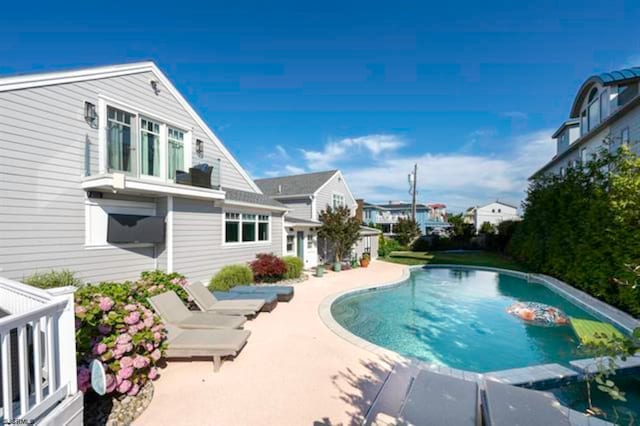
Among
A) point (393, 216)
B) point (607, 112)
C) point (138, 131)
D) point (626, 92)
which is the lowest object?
point (393, 216)

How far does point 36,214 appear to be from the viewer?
312 inches

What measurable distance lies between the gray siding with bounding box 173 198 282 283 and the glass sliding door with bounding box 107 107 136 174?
2.03 metres

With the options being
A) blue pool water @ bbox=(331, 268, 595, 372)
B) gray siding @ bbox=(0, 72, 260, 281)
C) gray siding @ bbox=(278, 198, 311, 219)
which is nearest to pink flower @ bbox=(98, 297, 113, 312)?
gray siding @ bbox=(0, 72, 260, 281)

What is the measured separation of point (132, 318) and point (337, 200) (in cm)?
2047

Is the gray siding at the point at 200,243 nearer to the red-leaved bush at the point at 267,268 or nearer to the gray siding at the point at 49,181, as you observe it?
the red-leaved bush at the point at 267,268

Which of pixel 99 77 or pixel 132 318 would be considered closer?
pixel 132 318

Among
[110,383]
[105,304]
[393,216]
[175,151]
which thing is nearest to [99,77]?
[175,151]

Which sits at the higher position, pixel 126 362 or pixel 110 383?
pixel 126 362

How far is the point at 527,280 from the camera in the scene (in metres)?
16.6

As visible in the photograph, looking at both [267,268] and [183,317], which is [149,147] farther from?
[267,268]

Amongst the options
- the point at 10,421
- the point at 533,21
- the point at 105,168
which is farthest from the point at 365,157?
the point at 10,421

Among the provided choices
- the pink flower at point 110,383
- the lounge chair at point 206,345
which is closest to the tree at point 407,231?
the lounge chair at point 206,345

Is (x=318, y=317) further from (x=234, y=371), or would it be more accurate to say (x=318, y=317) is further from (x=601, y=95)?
(x=601, y=95)

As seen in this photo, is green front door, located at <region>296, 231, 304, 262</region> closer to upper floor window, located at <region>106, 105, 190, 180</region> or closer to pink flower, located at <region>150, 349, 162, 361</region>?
upper floor window, located at <region>106, 105, 190, 180</region>
